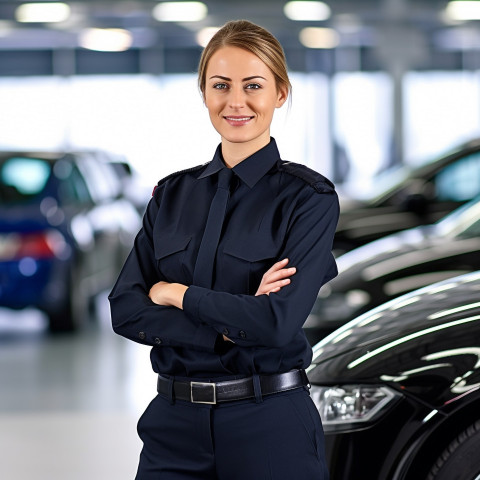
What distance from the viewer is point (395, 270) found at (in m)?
5.36

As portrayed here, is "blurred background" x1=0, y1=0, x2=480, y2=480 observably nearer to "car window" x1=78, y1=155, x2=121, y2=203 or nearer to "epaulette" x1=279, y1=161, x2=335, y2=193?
"car window" x1=78, y1=155, x2=121, y2=203

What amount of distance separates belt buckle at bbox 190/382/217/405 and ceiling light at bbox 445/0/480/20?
17.8 m

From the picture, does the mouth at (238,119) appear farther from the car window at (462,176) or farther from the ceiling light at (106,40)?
the ceiling light at (106,40)

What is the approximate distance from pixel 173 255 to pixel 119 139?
2085cm

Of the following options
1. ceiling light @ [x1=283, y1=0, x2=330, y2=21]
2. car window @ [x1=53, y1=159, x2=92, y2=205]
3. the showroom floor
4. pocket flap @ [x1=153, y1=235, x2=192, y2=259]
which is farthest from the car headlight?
ceiling light @ [x1=283, y1=0, x2=330, y2=21]

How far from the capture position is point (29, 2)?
18750mm

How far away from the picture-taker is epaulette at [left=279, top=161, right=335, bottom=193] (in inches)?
92.1

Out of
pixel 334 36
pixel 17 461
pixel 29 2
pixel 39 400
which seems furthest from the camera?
pixel 334 36

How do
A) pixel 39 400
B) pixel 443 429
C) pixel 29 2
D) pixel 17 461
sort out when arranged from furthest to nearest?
pixel 29 2, pixel 39 400, pixel 17 461, pixel 443 429

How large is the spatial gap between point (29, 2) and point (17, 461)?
1486 centimetres

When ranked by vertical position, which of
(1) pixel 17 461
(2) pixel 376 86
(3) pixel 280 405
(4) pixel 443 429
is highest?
(2) pixel 376 86

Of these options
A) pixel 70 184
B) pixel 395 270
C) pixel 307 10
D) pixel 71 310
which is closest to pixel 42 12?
pixel 307 10

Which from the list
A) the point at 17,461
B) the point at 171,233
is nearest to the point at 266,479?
the point at 171,233

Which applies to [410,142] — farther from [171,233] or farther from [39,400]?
[171,233]
